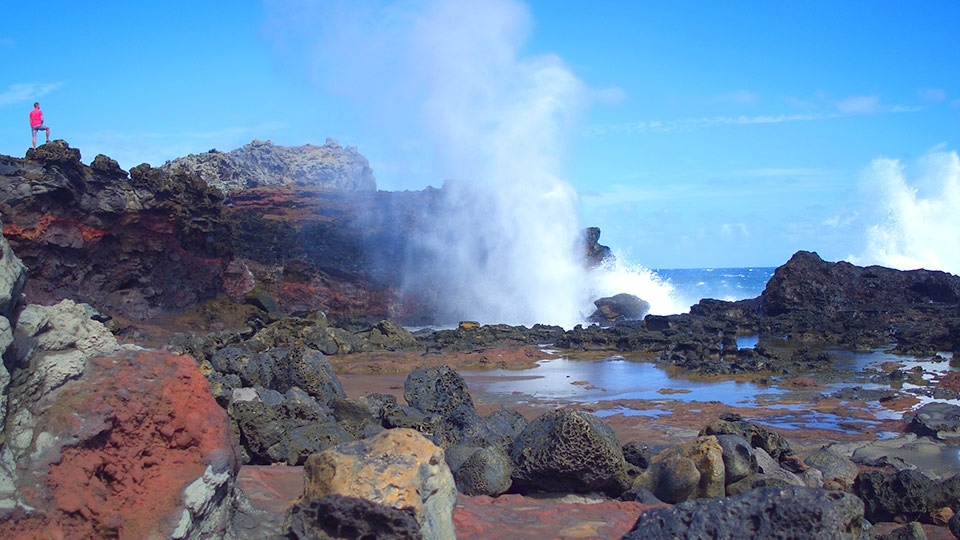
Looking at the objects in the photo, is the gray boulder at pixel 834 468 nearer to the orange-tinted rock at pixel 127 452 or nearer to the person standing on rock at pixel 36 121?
the orange-tinted rock at pixel 127 452

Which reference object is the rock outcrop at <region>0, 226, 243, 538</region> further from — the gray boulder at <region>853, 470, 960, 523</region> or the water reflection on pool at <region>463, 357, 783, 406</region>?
the water reflection on pool at <region>463, 357, 783, 406</region>

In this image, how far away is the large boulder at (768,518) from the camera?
3857 mm

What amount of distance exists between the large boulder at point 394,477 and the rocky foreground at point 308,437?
11mm

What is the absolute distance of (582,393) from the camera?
1309cm

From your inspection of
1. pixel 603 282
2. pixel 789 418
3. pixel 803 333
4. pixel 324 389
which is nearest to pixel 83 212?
pixel 324 389

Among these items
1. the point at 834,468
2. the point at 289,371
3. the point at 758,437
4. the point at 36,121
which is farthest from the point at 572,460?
the point at 36,121

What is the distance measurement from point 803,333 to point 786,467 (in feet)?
59.6

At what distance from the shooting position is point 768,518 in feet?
12.9

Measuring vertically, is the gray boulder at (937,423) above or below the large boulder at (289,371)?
below

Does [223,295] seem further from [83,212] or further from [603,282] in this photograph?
[603,282]

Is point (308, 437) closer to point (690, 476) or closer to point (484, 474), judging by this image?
point (484, 474)

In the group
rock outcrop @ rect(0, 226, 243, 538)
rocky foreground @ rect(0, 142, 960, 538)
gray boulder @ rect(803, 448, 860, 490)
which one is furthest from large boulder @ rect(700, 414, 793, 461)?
rock outcrop @ rect(0, 226, 243, 538)

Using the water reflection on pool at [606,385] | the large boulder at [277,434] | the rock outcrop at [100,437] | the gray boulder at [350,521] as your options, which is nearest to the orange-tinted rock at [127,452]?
the rock outcrop at [100,437]

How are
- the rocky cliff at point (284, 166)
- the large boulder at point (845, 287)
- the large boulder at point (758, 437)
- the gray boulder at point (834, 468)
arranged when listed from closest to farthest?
the gray boulder at point (834, 468)
the large boulder at point (758, 437)
the large boulder at point (845, 287)
the rocky cliff at point (284, 166)
